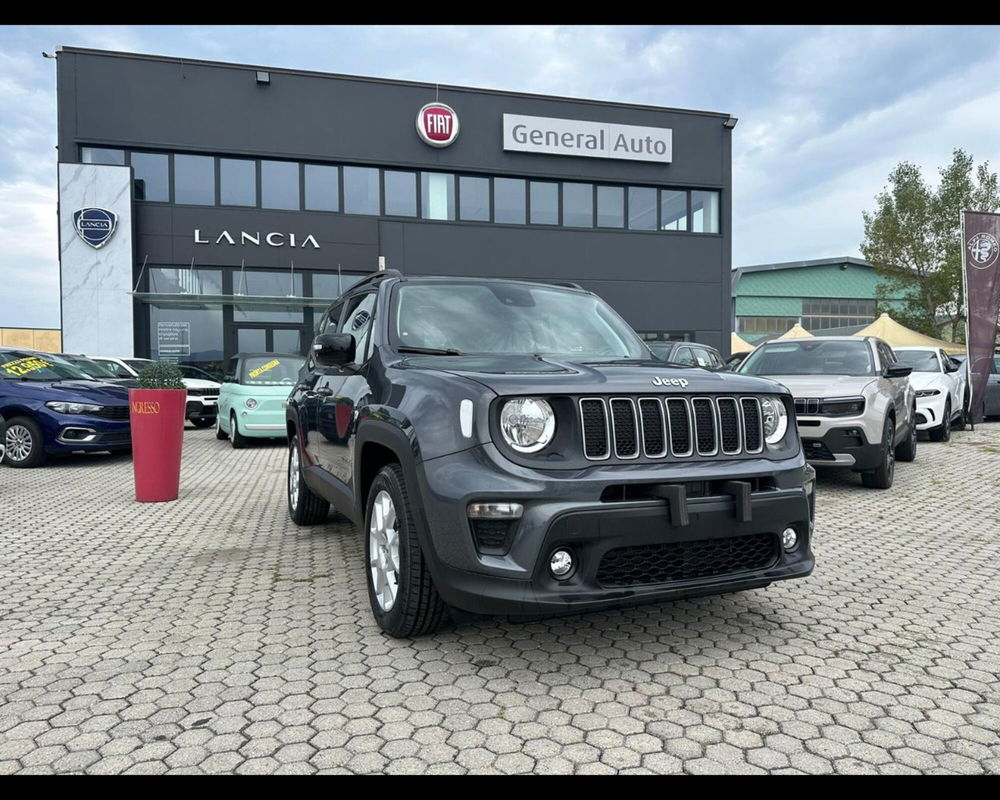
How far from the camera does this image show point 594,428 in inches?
114

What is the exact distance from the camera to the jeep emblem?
3.10 meters

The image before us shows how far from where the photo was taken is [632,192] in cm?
Answer: 2342

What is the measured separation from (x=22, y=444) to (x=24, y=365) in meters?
1.23

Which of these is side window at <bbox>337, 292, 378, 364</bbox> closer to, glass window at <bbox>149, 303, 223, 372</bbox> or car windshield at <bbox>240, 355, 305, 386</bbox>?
car windshield at <bbox>240, 355, 305, 386</bbox>

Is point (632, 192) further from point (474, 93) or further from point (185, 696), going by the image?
point (185, 696)

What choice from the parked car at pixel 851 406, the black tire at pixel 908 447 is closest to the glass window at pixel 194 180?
the parked car at pixel 851 406

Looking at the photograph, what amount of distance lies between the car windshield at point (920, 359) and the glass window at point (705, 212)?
11.7 m

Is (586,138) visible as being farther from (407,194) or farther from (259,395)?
(259,395)

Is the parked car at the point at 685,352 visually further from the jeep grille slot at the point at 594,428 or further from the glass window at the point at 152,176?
the glass window at the point at 152,176

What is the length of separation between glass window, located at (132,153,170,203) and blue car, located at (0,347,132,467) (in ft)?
37.4

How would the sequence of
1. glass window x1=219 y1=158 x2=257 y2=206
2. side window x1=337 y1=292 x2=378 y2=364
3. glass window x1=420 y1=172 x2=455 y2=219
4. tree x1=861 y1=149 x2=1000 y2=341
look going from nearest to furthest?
side window x1=337 y1=292 x2=378 y2=364 → glass window x1=219 y1=158 x2=257 y2=206 → glass window x1=420 y1=172 x2=455 y2=219 → tree x1=861 y1=149 x2=1000 y2=341

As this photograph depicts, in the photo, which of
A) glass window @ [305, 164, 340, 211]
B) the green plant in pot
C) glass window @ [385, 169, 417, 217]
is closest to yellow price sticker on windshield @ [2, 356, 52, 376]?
the green plant in pot

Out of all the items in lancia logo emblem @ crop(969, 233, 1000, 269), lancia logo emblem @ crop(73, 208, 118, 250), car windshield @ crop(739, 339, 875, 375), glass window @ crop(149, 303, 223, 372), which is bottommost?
car windshield @ crop(739, 339, 875, 375)

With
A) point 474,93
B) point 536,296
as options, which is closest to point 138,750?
point 536,296
